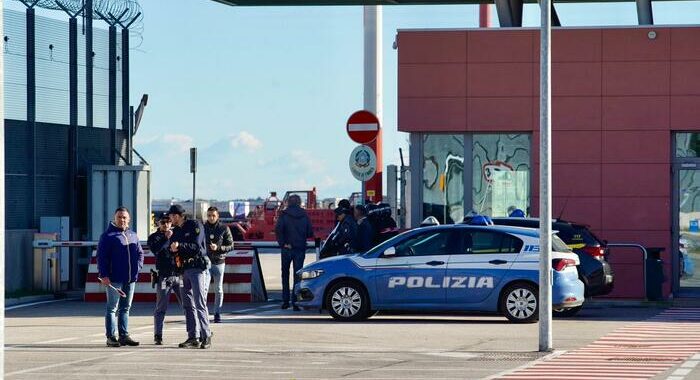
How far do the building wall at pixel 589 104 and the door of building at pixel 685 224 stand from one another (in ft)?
0.88

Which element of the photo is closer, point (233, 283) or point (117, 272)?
point (117, 272)

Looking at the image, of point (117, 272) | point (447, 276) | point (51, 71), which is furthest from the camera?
point (51, 71)

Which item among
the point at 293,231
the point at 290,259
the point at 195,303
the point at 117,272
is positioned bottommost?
the point at 195,303

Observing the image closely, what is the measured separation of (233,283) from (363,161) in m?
3.59

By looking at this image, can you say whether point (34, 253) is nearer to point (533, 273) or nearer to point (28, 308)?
point (28, 308)

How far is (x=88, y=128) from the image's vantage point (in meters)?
29.5

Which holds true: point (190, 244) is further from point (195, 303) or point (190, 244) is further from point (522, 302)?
point (522, 302)

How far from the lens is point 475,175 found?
26906 millimetres

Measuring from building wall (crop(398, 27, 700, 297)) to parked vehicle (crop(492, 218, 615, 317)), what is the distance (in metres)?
3.72

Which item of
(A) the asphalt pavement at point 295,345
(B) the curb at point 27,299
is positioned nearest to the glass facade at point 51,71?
(B) the curb at point 27,299

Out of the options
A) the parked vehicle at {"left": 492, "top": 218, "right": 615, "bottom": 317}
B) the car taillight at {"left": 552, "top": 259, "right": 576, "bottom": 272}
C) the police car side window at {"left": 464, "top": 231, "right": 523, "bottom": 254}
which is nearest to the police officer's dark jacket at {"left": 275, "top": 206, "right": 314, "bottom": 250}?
the police car side window at {"left": 464, "top": 231, "right": 523, "bottom": 254}

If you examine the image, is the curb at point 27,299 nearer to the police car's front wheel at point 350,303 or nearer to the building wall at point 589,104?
the police car's front wheel at point 350,303

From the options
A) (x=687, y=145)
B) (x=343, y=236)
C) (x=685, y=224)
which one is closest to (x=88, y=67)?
(x=343, y=236)

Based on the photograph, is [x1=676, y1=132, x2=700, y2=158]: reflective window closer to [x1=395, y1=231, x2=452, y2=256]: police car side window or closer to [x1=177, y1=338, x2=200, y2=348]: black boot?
[x1=395, y1=231, x2=452, y2=256]: police car side window
